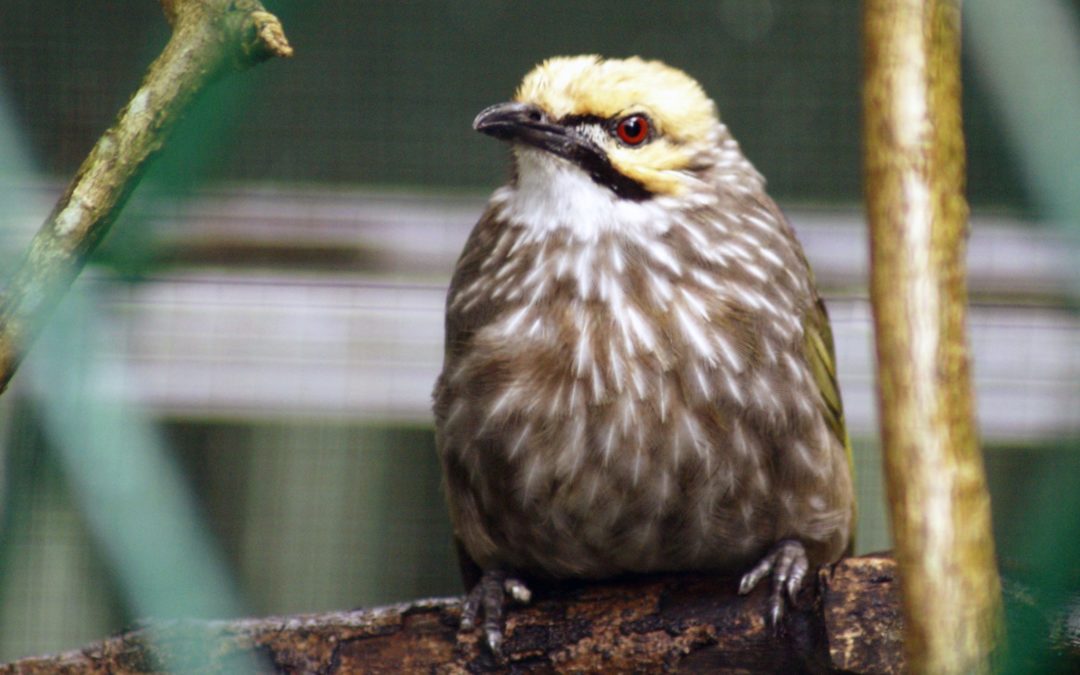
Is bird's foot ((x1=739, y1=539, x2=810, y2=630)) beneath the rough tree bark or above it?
beneath

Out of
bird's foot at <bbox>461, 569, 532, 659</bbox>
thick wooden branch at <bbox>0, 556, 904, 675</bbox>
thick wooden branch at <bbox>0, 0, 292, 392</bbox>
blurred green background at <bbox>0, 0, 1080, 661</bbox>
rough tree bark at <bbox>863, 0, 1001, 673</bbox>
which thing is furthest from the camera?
blurred green background at <bbox>0, 0, 1080, 661</bbox>

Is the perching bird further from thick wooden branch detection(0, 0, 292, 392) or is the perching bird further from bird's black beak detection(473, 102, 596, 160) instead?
thick wooden branch detection(0, 0, 292, 392)

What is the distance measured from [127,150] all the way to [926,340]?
0.59 meters

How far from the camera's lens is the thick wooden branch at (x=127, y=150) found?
3.03ft

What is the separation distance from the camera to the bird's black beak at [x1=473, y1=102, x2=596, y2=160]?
158 centimetres

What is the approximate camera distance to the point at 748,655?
143cm

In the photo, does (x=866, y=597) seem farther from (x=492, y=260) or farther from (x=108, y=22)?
(x=108, y=22)

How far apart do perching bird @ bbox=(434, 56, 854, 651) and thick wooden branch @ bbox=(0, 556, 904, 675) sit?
42 mm

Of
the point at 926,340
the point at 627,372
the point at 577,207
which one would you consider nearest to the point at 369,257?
the point at 577,207

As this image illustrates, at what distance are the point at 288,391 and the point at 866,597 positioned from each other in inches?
62.3

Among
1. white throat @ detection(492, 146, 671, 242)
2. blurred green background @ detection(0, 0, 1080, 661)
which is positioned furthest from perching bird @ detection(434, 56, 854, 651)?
blurred green background @ detection(0, 0, 1080, 661)

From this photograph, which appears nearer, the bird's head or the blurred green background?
the bird's head

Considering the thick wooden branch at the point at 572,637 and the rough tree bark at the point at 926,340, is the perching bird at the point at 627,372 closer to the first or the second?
the thick wooden branch at the point at 572,637

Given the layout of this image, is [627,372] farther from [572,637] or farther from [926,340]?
[926,340]
